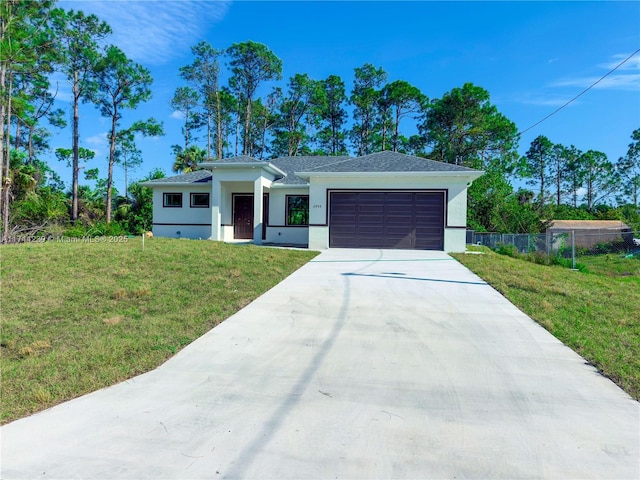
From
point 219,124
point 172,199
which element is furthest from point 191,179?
point 219,124

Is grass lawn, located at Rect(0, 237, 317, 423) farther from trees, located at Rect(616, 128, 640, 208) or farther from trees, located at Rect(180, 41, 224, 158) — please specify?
trees, located at Rect(616, 128, 640, 208)

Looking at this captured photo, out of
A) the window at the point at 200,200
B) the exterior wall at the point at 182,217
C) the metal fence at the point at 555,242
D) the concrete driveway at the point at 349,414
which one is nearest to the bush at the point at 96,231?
the exterior wall at the point at 182,217

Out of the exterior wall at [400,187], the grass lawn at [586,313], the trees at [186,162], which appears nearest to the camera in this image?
the grass lawn at [586,313]

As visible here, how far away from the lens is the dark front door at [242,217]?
60.0ft

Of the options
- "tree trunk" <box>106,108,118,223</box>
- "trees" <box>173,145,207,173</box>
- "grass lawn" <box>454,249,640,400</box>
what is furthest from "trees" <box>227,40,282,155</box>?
"grass lawn" <box>454,249,640,400</box>

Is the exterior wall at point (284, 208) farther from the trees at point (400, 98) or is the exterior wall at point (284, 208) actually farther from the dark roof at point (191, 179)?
the trees at point (400, 98)

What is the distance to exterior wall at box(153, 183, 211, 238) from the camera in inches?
709

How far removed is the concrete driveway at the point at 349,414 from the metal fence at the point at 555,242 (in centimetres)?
1205

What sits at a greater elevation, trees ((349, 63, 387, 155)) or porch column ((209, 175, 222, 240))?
trees ((349, 63, 387, 155))

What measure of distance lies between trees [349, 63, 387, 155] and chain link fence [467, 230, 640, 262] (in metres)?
17.8

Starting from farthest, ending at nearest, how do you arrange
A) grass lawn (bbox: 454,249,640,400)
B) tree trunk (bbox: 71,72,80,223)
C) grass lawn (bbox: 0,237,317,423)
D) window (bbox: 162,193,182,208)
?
tree trunk (bbox: 71,72,80,223) → window (bbox: 162,193,182,208) → grass lawn (bbox: 454,249,640,400) → grass lawn (bbox: 0,237,317,423)

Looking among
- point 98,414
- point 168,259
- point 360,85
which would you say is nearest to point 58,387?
point 98,414

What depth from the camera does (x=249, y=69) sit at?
32.7 metres

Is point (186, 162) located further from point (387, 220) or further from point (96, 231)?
point (387, 220)
